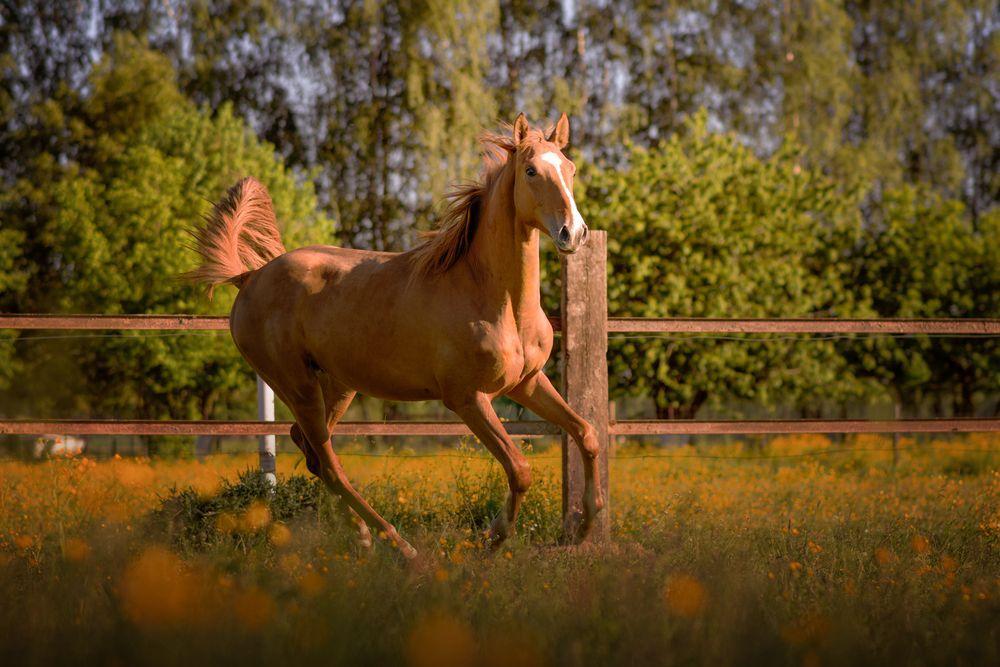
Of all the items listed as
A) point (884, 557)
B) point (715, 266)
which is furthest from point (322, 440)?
point (715, 266)

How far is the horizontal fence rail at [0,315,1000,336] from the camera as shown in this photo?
6.45 meters

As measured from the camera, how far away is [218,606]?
3.32 metres

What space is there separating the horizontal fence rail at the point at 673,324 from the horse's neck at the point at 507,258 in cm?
124

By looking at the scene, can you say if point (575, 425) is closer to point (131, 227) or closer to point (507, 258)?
point (507, 258)

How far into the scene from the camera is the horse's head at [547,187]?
4.55 meters

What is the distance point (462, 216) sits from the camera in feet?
17.5

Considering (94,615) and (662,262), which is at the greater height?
(662,262)

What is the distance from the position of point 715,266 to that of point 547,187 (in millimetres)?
12607

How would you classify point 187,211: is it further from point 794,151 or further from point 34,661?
point 34,661

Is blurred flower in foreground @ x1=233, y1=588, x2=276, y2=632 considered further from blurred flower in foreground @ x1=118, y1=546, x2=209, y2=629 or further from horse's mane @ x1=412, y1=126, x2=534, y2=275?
horse's mane @ x1=412, y1=126, x2=534, y2=275

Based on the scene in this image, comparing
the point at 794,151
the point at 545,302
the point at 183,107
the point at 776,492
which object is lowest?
the point at 776,492

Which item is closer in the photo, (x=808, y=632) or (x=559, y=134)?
(x=808, y=632)

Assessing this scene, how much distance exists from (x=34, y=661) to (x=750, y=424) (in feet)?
14.9

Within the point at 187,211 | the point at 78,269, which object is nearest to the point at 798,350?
the point at 187,211
